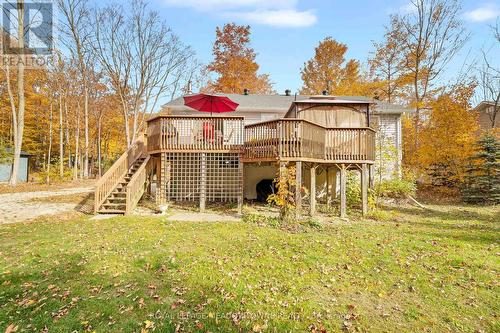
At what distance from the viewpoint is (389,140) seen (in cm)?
1504

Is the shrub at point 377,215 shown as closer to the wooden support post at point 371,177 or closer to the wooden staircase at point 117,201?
the wooden support post at point 371,177

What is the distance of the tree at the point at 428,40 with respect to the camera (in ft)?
60.8

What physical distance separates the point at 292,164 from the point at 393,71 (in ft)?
64.0

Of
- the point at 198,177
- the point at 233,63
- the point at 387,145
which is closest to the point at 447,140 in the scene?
the point at 387,145

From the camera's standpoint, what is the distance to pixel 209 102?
11758mm

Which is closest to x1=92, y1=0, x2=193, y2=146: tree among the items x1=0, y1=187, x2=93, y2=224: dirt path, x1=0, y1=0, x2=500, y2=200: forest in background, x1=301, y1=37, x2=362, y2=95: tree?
x1=0, y1=0, x2=500, y2=200: forest in background

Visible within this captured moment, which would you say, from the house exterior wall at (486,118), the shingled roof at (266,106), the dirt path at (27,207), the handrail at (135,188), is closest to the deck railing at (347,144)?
the shingled roof at (266,106)

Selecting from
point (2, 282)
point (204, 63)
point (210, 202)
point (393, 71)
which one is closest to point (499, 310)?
point (2, 282)

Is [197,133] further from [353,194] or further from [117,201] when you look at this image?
[353,194]

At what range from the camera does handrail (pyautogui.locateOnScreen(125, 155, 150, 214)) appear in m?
9.38

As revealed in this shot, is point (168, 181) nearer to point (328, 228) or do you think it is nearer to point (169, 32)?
point (328, 228)

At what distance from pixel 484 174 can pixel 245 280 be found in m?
15.4

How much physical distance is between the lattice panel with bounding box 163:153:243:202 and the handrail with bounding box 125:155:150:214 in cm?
93

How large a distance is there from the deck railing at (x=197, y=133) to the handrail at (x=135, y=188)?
1217 millimetres
